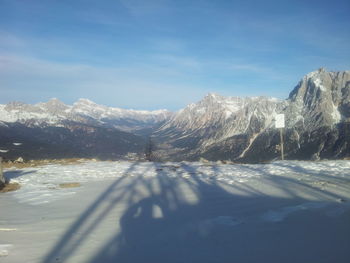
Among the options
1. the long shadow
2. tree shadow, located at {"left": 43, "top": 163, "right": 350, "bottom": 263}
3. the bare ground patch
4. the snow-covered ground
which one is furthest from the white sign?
the bare ground patch

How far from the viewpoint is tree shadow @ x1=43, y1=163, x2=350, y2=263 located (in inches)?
257

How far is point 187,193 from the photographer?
12.6 m

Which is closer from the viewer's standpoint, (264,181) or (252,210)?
(252,210)

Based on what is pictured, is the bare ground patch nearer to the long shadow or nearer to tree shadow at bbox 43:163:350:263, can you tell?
tree shadow at bbox 43:163:350:263

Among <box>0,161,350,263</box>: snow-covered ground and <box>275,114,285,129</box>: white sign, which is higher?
<box>275,114,285,129</box>: white sign

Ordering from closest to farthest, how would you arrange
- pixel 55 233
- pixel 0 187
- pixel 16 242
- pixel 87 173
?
pixel 16 242 → pixel 55 233 → pixel 0 187 → pixel 87 173

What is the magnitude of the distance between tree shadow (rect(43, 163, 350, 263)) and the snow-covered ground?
0.07 feet

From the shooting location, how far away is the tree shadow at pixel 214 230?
652 centimetres

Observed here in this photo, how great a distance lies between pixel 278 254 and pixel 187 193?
642 cm

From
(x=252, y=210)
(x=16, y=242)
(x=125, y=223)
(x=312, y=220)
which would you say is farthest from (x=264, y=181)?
(x=16, y=242)

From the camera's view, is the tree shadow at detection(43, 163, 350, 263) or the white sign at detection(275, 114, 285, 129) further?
the white sign at detection(275, 114, 285, 129)

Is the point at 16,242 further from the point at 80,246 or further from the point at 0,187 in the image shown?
the point at 0,187

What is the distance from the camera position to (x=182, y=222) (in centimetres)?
875

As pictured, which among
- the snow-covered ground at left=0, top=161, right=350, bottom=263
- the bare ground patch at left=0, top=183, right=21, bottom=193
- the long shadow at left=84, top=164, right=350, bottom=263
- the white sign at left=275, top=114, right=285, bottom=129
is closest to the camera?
the long shadow at left=84, top=164, right=350, bottom=263
